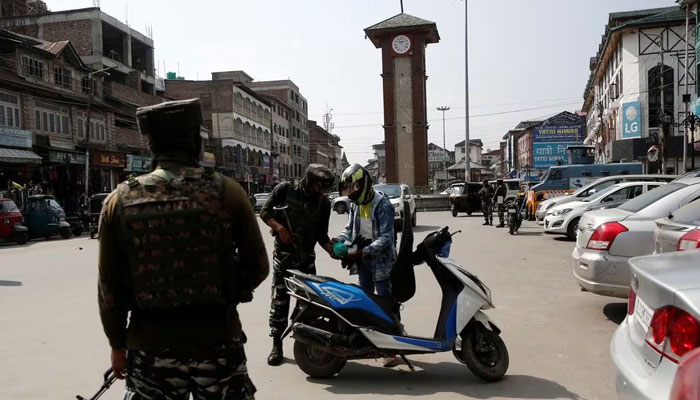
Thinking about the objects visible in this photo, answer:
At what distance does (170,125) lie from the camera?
7.67ft

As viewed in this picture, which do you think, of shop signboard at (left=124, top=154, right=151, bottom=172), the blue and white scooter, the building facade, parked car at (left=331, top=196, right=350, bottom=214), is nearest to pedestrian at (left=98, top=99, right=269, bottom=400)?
the blue and white scooter

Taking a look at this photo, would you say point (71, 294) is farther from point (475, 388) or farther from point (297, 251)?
point (475, 388)

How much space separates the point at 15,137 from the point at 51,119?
13.5 feet

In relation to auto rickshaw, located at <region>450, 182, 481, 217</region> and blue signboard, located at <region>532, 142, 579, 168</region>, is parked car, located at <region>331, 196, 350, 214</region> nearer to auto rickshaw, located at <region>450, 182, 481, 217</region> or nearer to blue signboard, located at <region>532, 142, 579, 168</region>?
auto rickshaw, located at <region>450, 182, 481, 217</region>

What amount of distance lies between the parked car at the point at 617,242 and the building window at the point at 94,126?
1219 inches

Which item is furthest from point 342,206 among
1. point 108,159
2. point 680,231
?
point 108,159

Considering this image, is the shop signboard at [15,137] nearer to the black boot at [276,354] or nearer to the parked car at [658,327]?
the black boot at [276,354]

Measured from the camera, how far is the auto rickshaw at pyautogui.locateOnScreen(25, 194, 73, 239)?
20.8 m

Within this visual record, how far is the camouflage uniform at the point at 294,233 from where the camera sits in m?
5.02

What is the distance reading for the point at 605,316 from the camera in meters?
6.50

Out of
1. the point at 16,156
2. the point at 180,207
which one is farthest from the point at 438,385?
the point at 16,156

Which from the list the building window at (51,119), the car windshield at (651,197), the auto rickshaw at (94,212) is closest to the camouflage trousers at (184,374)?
the car windshield at (651,197)

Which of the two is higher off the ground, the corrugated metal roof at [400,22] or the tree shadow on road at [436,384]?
the corrugated metal roof at [400,22]

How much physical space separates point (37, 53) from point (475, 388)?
101 ft
